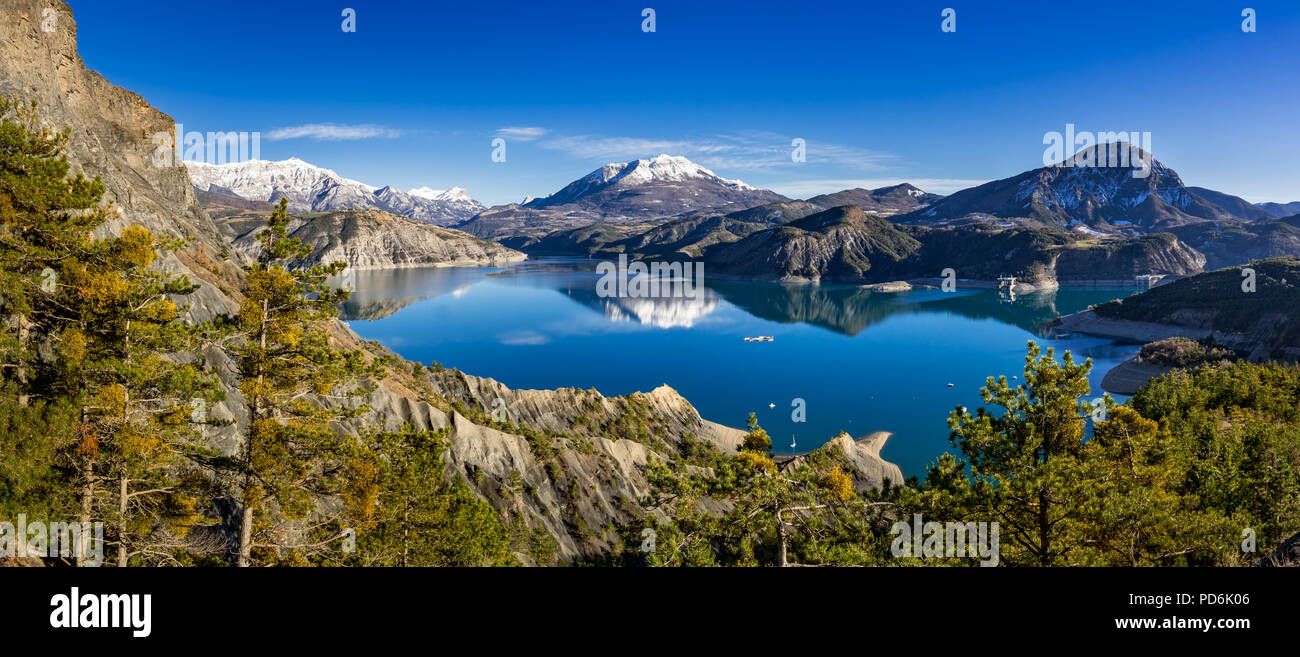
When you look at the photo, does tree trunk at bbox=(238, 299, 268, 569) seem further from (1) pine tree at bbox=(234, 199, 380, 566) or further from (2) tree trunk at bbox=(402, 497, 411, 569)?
(2) tree trunk at bbox=(402, 497, 411, 569)

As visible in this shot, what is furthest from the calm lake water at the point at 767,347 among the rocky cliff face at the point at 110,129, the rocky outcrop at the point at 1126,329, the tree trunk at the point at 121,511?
the tree trunk at the point at 121,511

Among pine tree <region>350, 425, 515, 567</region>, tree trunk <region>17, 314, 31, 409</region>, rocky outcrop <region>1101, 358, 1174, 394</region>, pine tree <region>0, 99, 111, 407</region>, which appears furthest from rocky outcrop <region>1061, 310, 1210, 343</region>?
tree trunk <region>17, 314, 31, 409</region>

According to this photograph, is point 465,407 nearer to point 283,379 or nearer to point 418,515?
point 418,515

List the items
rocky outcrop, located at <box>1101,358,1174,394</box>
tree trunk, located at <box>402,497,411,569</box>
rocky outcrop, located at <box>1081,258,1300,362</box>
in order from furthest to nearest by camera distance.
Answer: rocky outcrop, located at <box>1081,258,1300,362</box>, rocky outcrop, located at <box>1101,358,1174,394</box>, tree trunk, located at <box>402,497,411,569</box>
